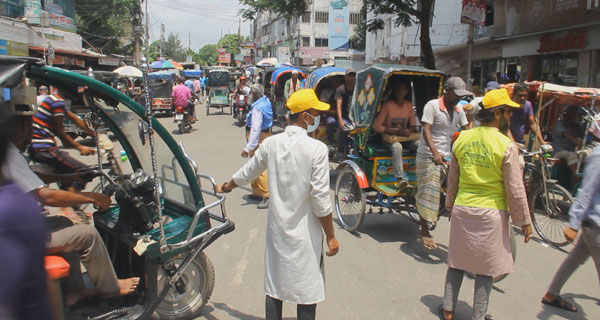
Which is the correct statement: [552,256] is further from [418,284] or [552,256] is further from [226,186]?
[226,186]

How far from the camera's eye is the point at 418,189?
5.27 meters

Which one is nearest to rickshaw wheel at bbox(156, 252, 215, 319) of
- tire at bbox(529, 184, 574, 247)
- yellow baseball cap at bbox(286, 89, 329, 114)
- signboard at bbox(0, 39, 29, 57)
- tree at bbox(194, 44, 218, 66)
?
yellow baseball cap at bbox(286, 89, 329, 114)

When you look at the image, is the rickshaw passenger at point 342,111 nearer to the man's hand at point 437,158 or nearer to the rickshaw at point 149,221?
the man's hand at point 437,158

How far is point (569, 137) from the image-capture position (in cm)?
667

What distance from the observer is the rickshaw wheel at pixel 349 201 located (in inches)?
231

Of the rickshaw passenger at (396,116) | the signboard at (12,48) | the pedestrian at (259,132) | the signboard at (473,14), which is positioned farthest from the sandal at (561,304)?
the signboard at (12,48)

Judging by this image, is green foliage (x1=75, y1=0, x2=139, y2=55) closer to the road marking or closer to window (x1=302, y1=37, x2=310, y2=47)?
window (x1=302, y1=37, x2=310, y2=47)

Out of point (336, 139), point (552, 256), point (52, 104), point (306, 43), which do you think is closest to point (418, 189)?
point (552, 256)

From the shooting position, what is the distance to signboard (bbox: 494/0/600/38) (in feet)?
39.5

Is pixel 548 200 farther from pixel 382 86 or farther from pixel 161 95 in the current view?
pixel 161 95

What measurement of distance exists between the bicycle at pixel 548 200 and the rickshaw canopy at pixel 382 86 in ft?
4.88

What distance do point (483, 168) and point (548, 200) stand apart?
291 centimetres

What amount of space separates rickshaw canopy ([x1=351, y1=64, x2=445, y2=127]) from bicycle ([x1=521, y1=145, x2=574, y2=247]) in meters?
1.49

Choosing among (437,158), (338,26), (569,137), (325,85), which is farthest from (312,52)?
(437,158)
